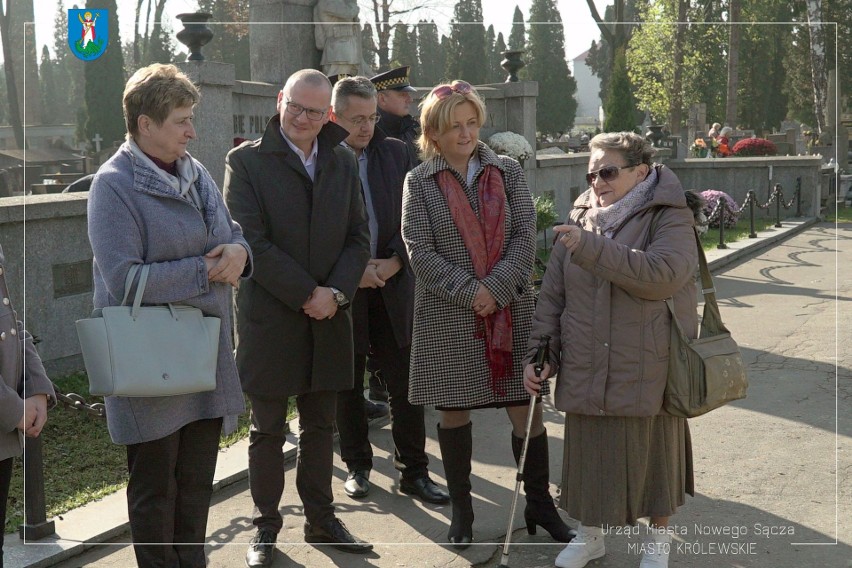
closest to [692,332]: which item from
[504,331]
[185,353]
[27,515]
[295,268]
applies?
[504,331]

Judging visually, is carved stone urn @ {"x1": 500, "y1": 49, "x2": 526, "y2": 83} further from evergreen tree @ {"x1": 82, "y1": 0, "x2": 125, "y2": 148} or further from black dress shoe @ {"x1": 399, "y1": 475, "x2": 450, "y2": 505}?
evergreen tree @ {"x1": 82, "y1": 0, "x2": 125, "y2": 148}

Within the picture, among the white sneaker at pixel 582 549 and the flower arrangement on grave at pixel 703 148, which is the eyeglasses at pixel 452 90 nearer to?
the white sneaker at pixel 582 549

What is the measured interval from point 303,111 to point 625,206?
1.38m

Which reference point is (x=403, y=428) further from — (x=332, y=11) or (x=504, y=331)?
(x=332, y=11)

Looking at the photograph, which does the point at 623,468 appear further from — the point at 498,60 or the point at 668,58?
the point at 668,58

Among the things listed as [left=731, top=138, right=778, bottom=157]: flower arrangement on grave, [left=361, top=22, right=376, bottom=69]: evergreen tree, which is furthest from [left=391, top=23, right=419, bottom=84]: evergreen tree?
[left=731, top=138, right=778, bottom=157]: flower arrangement on grave

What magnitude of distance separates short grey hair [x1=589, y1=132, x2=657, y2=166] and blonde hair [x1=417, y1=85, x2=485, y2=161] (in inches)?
25.8

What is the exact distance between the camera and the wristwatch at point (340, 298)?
4008 mm

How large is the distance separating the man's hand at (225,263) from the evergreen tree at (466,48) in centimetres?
784

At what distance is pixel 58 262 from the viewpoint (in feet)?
23.5

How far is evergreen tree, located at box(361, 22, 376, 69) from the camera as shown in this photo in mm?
12234

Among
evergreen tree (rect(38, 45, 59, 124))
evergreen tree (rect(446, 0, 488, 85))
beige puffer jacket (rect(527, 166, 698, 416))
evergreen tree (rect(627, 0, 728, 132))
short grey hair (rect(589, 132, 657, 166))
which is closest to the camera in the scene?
beige puffer jacket (rect(527, 166, 698, 416))

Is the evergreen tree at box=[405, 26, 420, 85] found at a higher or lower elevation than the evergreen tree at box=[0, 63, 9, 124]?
lower

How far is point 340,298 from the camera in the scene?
159 inches
